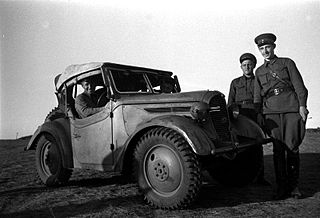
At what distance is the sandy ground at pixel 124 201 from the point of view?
3.24 meters

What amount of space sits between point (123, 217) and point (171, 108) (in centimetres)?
134

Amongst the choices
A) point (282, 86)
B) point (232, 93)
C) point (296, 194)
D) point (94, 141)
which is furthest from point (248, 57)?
point (94, 141)

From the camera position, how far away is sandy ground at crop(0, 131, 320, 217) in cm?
324

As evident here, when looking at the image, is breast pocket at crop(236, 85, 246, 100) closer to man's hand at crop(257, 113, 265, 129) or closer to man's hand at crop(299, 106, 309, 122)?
man's hand at crop(257, 113, 265, 129)

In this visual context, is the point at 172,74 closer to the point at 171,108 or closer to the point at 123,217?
the point at 171,108

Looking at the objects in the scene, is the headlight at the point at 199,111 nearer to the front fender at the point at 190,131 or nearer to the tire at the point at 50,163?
the front fender at the point at 190,131

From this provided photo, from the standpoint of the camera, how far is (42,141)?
5098 millimetres

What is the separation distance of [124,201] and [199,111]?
1.46 meters

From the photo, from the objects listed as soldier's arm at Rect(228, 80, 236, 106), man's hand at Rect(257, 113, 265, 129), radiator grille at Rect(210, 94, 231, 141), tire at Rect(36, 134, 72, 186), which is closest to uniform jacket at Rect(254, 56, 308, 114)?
man's hand at Rect(257, 113, 265, 129)

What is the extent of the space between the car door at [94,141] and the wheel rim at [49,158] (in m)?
0.48

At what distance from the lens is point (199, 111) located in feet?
11.3

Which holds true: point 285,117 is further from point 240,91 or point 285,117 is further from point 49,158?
point 49,158

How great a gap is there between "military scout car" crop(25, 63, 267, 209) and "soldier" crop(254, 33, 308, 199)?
0.96ft

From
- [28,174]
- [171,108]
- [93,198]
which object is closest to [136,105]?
[171,108]
